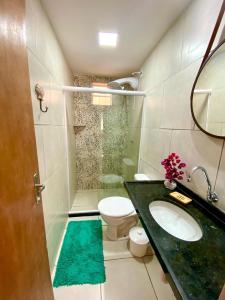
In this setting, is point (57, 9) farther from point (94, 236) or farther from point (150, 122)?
point (94, 236)

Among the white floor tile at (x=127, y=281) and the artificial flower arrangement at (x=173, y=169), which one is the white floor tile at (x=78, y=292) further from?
the artificial flower arrangement at (x=173, y=169)

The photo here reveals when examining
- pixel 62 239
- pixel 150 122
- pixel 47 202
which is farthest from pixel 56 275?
pixel 150 122

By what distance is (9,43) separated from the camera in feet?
1.82

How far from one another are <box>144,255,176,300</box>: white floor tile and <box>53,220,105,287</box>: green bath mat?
465mm

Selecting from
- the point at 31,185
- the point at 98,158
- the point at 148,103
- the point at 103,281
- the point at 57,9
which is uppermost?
the point at 57,9

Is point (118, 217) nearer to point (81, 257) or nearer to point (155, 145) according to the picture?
point (81, 257)

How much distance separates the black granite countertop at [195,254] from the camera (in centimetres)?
48

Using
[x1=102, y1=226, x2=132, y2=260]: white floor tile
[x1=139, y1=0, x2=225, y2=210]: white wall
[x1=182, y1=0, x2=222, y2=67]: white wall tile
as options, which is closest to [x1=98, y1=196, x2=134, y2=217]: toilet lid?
[x1=102, y1=226, x2=132, y2=260]: white floor tile

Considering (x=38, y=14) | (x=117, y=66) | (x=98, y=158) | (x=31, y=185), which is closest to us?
(x=31, y=185)

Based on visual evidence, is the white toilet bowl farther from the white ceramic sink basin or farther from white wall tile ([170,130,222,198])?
white wall tile ([170,130,222,198])

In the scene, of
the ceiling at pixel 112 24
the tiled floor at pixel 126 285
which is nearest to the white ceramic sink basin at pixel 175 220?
the tiled floor at pixel 126 285

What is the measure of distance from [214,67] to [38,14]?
1326 mm

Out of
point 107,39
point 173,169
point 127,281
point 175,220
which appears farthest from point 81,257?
point 107,39

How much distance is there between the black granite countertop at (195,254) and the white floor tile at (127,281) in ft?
2.86
